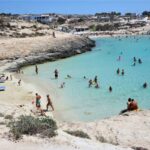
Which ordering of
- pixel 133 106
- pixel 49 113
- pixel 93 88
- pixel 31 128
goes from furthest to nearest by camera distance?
1. pixel 93 88
2. pixel 49 113
3. pixel 133 106
4. pixel 31 128

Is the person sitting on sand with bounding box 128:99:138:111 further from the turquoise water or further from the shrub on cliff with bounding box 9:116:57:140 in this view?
the shrub on cliff with bounding box 9:116:57:140

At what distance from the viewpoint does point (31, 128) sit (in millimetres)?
12016

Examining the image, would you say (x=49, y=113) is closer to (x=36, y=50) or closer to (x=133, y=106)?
(x=133, y=106)

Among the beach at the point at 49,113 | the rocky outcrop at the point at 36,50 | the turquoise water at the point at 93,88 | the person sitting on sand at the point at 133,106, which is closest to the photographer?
the beach at the point at 49,113

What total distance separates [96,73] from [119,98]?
14.5m

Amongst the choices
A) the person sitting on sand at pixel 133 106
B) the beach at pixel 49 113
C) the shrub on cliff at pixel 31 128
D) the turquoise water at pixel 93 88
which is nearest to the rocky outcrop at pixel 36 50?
the beach at pixel 49 113

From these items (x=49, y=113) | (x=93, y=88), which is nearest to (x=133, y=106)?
(x=49, y=113)

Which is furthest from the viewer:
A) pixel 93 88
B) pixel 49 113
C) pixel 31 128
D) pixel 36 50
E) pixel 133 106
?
pixel 36 50

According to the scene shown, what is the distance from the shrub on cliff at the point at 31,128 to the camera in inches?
467

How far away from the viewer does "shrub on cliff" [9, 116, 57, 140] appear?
38.9 feet

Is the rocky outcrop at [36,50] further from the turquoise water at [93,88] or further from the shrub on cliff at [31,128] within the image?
the shrub on cliff at [31,128]

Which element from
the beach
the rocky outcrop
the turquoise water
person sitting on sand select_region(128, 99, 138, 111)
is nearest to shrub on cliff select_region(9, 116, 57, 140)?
the beach

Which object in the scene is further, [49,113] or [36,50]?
[36,50]

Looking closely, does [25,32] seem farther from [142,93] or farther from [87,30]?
[87,30]
